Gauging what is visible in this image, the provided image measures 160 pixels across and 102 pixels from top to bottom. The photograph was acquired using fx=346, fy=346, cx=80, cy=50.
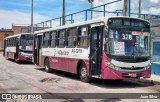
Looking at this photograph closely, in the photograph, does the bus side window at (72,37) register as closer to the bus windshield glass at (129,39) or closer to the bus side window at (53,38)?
the bus side window at (53,38)

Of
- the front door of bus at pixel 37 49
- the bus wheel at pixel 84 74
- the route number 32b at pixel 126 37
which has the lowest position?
the bus wheel at pixel 84 74

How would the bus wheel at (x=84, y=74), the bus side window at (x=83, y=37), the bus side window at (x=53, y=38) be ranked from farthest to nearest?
the bus side window at (x=53, y=38), the bus side window at (x=83, y=37), the bus wheel at (x=84, y=74)

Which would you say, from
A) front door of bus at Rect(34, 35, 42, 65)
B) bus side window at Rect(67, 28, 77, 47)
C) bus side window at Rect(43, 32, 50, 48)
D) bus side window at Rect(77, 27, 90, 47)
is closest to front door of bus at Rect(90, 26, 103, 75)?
bus side window at Rect(77, 27, 90, 47)

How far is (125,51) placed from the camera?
46.9 feet

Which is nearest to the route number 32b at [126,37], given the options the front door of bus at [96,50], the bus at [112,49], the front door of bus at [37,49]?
the bus at [112,49]

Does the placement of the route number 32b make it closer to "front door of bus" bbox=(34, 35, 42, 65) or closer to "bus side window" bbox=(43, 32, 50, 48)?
"bus side window" bbox=(43, 32, 50, 48)

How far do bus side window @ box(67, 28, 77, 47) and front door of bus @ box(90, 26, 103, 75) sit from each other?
203cm

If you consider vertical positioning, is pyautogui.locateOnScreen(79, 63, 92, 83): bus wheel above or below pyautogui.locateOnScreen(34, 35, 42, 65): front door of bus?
below

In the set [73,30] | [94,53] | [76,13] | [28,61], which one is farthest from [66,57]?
[28,61]

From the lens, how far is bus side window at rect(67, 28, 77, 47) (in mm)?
17312

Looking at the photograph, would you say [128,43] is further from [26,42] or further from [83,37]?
[26,42]

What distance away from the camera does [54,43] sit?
67.4ft

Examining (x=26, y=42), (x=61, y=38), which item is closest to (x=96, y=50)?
(x=61, y=38)

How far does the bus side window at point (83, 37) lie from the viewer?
1584cm
